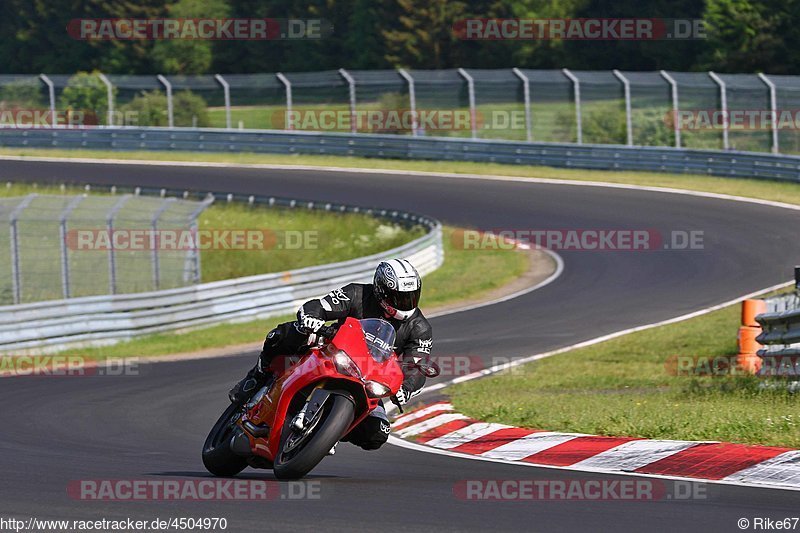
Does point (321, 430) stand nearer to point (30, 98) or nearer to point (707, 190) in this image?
point (707, 190)

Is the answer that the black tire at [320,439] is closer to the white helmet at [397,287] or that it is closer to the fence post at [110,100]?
the white helmet at [397,287]

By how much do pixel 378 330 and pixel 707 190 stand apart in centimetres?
2706

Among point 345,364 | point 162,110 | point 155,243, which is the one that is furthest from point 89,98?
point 345,364

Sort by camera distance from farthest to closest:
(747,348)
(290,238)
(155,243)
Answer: (290,238) < (155,243) < (747,348)

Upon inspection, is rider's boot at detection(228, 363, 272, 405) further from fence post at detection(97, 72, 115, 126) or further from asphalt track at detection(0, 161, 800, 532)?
fence post at detection(97, 72, 115, 126)

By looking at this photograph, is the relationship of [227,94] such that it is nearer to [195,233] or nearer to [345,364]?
[195,233]

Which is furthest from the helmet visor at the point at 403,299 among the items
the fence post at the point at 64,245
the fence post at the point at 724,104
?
the fence post at the point at 724,104

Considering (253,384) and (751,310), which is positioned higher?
(253,384)

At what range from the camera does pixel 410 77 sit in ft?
144

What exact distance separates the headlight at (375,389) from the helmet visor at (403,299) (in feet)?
2.13

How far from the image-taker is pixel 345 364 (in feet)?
25.6

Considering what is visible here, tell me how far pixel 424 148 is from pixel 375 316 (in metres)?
33.4

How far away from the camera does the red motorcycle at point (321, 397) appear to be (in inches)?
303

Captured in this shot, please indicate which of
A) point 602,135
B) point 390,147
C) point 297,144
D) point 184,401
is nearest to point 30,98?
point 297,144
